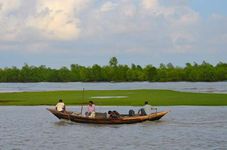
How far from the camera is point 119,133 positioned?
127 feet

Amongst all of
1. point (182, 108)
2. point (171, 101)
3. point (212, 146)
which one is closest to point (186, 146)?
point (212, 146)

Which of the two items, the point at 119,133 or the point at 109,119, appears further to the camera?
the point at 109,119

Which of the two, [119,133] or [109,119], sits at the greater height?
[109,119]

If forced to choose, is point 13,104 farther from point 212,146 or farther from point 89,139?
point 212,146

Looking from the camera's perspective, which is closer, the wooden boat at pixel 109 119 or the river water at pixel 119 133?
the river water at pixel 119 133

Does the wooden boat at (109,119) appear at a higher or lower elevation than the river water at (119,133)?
higher

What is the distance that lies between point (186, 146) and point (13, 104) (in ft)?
133

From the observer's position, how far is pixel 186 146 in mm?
31547

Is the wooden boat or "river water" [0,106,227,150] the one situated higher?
the wooden boat

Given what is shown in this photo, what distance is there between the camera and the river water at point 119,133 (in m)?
32.3

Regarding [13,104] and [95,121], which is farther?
[13,104]

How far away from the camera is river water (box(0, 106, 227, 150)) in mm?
32312

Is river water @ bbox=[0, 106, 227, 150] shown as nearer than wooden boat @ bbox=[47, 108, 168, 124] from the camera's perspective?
Yes

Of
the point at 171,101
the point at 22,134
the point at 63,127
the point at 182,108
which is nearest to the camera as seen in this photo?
the point at 22,134
